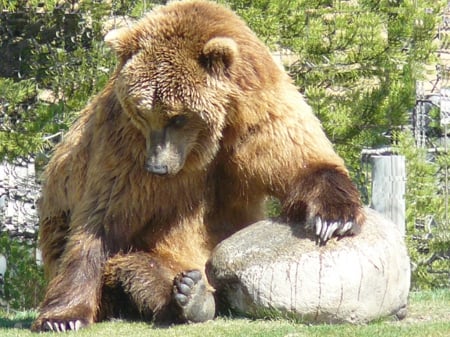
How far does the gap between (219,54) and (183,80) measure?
0.90 feet

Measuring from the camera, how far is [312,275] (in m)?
6.19

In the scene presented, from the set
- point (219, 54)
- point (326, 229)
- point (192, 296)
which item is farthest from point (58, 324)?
point (219, 54)

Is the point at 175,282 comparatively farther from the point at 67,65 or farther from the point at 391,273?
the point at 67,65

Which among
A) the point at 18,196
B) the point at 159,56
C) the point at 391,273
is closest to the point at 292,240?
the point at 391,273

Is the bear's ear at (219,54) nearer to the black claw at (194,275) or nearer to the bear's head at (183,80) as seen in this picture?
the bear's head at (183,80)

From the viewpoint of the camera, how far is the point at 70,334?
20.5 feet

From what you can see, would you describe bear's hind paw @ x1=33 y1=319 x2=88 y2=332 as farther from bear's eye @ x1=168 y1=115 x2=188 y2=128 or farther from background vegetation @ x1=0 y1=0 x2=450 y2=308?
background vegetation @ x1=0 y1=0 x2=450 y2=308

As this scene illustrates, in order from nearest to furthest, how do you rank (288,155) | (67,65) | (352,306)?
(352,306) → (288,155) → (67,65)

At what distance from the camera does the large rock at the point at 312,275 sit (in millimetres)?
6191

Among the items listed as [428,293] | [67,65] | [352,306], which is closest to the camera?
[352,306]

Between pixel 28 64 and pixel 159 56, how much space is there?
15.9 feet

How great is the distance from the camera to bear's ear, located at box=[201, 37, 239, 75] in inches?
249

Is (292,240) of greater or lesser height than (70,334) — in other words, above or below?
above

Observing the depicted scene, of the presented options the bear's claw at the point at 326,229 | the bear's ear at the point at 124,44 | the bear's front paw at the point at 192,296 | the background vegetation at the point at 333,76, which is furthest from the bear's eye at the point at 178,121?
the background vegetation at the point at 333,76
